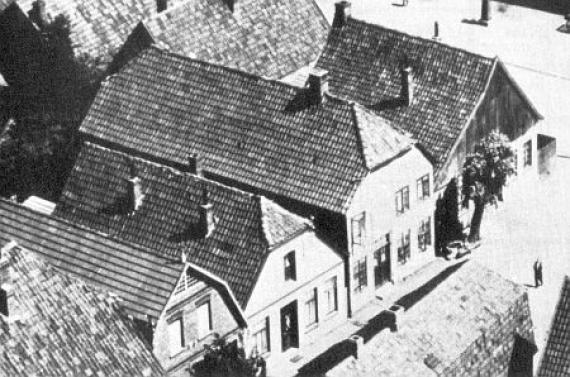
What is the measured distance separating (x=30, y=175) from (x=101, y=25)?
11384 mm

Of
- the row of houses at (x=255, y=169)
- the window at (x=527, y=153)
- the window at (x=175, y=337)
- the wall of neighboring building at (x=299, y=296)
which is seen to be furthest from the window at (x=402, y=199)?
the window at (x=175, y=337)

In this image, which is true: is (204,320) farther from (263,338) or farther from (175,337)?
(263,338)

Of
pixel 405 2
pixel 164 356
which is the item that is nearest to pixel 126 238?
pixel 164 356

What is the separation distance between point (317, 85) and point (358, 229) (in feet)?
23.2

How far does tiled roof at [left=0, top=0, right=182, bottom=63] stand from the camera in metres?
79.4

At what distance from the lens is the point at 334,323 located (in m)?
66.6

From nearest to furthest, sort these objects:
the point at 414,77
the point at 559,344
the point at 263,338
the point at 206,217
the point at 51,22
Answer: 1. the point at 559,344
2. the point at 206,217
3. the point at 263,338
4. the point at 414,77
5. the point at 51,22

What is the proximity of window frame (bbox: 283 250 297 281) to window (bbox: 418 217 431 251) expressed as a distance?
10.2 metres

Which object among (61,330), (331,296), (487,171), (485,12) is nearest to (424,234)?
(487,171)

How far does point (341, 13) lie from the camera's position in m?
76.9

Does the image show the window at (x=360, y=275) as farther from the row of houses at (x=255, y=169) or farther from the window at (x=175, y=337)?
the window at (x=175, y=337)

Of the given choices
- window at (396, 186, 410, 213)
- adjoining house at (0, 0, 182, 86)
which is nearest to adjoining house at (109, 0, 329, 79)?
adjoining house at (0, 0, 182, 86)

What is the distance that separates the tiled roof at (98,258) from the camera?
54375 millimetres

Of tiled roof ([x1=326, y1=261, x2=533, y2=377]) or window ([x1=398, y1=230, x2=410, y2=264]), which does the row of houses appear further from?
tiled roof ([x1=326, y1=261, x2=533, y2=377])
